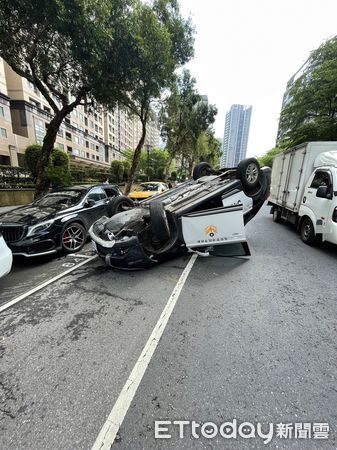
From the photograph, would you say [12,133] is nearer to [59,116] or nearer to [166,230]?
[59,116]

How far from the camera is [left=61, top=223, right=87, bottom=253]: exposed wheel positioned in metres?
4.93

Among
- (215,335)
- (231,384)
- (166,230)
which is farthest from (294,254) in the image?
(231,384)

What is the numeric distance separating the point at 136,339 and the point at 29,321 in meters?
1.49

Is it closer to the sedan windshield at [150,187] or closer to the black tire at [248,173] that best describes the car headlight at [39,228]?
the black tire at [248,173]

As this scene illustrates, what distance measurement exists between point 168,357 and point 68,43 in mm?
10012

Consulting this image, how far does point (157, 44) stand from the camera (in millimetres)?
8531

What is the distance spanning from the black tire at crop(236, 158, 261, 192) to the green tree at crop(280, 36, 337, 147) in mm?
11728

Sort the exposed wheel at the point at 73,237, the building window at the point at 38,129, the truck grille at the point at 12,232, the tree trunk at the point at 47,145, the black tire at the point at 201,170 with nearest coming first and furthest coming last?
the truck grille at the point at 12,232
the exposed wheel at the point at 73,237
the black tire at the point at 201,170
the tree trunk at the point at 47,145
the building window at the point at 38,129

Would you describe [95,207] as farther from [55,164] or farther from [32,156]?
[32,156]

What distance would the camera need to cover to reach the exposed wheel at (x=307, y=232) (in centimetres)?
573

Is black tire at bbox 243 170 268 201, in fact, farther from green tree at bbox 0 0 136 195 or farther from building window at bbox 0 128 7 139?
building window at bbox 0 128 7 139

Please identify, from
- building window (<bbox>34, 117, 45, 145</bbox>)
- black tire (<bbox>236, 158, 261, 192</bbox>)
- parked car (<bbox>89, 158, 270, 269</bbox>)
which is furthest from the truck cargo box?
building window (<bbox>34, 117, 45, 145</bbox>)

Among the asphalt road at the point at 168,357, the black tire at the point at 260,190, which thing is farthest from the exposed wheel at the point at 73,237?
the black tire at the point at 260,190

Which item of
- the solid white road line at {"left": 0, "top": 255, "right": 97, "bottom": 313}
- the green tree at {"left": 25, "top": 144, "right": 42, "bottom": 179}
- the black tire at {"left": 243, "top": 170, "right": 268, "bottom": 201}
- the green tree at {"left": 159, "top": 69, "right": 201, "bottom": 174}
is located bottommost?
the solid white road line at {"left": 0, "top": 255, "right": 97, "bottom": 313}
